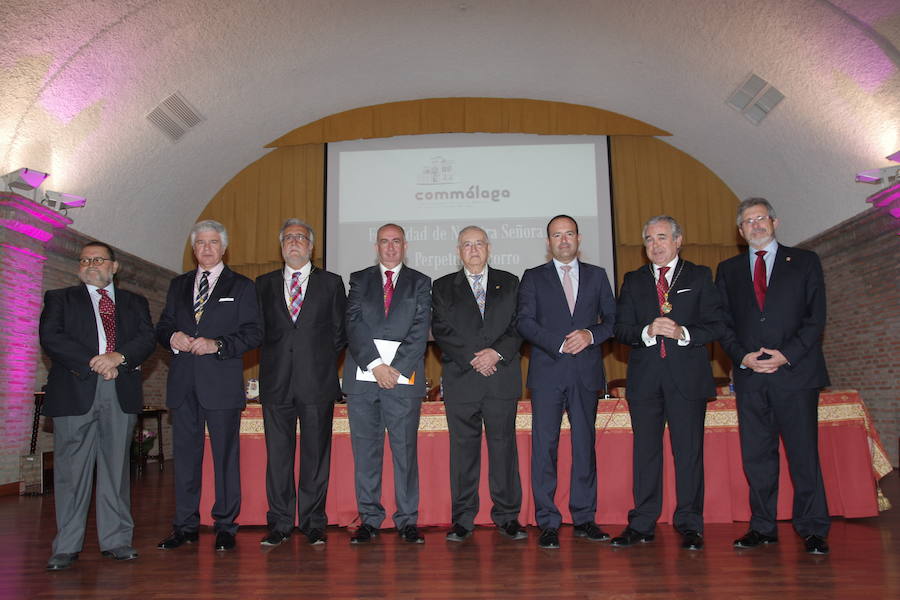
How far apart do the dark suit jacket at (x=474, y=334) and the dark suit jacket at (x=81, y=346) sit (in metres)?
1.52

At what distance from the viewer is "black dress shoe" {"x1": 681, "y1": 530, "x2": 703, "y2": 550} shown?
9.57 ft

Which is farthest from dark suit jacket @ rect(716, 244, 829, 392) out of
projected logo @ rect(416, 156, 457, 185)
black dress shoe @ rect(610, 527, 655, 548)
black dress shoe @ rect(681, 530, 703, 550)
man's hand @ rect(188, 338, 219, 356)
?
projected logo @ rect(416, 156, 457, 185)

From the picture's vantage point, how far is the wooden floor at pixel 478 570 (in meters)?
2.33

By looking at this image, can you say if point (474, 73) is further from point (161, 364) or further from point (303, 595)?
point (303, 595)

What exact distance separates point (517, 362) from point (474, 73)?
226 inches

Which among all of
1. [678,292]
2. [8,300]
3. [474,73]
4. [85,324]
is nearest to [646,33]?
[474,73]

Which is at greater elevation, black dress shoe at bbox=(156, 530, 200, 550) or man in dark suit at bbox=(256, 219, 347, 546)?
man in dark suit at bbox=(256, 219, 347, 546)

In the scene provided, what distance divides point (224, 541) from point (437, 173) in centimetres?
618

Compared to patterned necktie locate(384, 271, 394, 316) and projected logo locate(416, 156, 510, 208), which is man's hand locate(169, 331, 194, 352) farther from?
projected logo locate(416, 156, 510, 208)

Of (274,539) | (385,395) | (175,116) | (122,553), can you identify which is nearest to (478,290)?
(385,395)

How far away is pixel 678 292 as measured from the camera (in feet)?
10.6

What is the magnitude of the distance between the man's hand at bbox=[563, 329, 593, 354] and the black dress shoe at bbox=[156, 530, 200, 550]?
2.15 meters

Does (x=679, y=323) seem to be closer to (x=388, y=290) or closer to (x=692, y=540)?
(x=692, y=540)

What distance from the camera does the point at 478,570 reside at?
2631 mm
